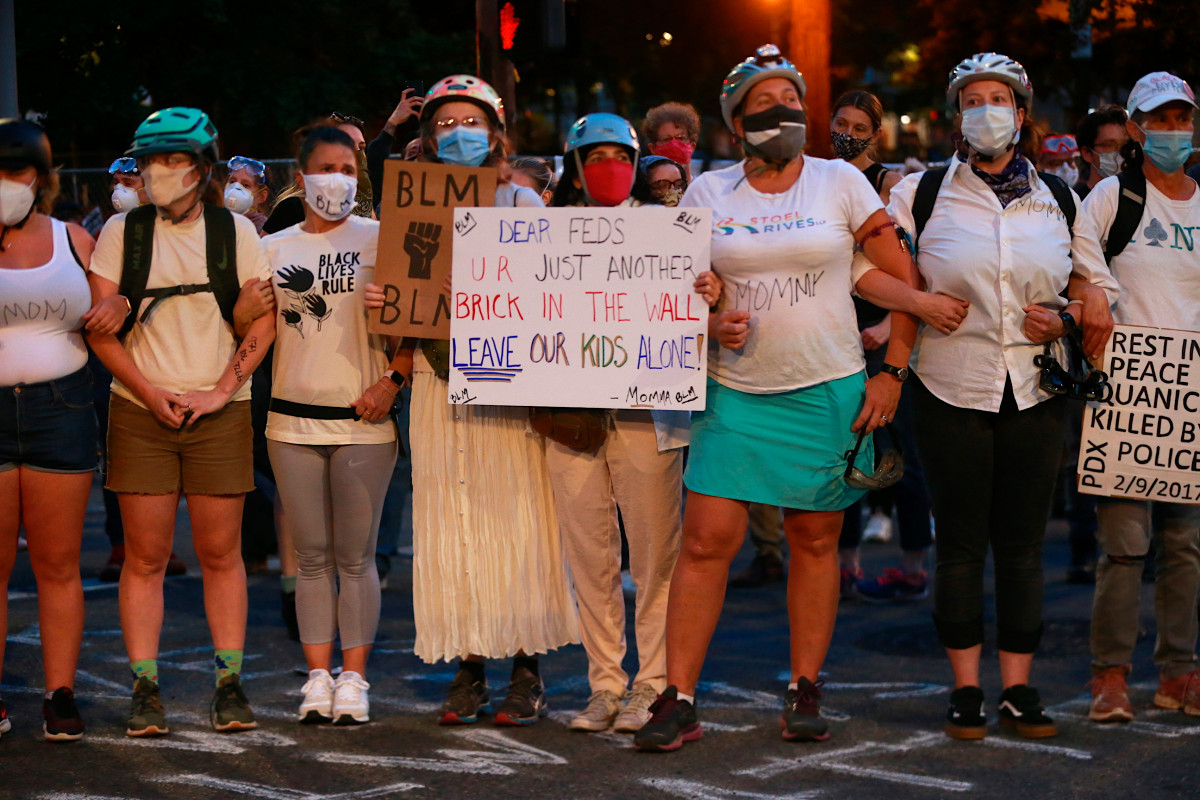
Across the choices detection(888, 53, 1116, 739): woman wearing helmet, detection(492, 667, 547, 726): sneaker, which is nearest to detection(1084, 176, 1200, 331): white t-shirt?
detection(888, 53, 1116, 739): woman wearing helmet

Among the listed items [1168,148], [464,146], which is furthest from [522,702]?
[1168,148]

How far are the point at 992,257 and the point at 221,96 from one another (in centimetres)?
2026

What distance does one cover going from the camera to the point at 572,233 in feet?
16.7

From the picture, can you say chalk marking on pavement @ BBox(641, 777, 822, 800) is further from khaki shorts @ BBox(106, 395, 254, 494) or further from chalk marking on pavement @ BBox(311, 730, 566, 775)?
khaki shorts @ BBox(106, 395, 254, 494)

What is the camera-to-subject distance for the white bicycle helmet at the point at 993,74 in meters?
4.96

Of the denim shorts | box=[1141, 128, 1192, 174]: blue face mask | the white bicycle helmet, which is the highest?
the white bicycle helmet

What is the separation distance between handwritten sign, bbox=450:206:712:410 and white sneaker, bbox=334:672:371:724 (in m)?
1.08

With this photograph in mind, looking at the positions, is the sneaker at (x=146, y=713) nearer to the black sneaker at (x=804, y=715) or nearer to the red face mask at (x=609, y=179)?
the black sneaker at (x=804, y=715)

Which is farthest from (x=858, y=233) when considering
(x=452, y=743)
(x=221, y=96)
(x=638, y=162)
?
(x=221, y=96)

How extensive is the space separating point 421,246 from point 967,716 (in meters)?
2.39

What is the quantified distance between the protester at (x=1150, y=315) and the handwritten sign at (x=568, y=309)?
1.51 metres

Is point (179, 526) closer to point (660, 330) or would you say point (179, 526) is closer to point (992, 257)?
point (660, 330)

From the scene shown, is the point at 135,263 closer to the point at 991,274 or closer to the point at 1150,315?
the point at 991,274

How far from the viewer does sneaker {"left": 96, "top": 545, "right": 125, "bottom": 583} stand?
Answer: 26.1 ft
